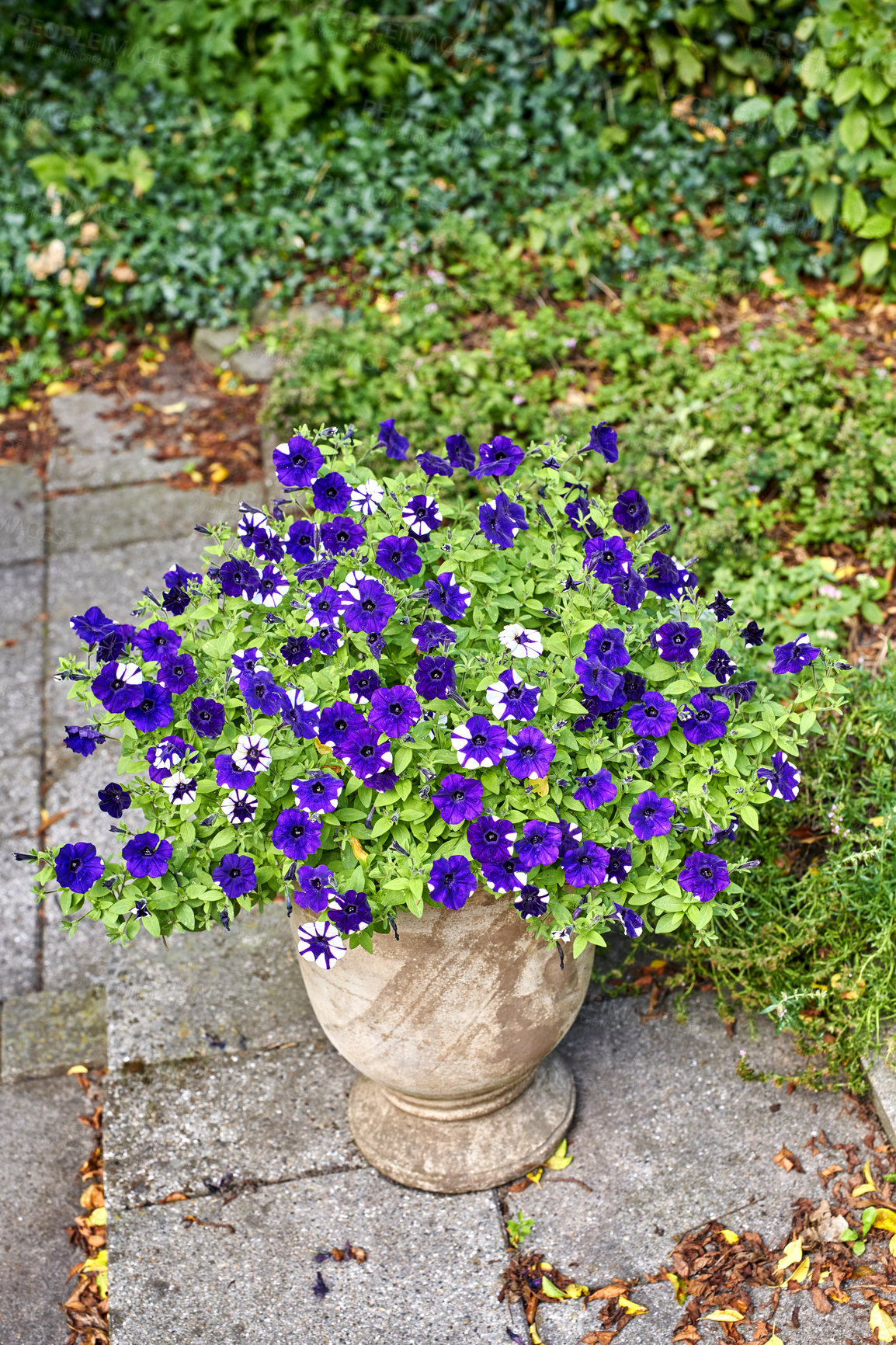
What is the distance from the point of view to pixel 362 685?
197 centimetres

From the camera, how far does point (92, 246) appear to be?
5.23 metres

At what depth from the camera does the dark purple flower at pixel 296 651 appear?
2002 mm

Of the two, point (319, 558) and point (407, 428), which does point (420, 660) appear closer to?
point (319, 558)

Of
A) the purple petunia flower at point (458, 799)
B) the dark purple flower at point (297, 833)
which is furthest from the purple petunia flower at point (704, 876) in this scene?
the dark purple flower at point (297, 833)

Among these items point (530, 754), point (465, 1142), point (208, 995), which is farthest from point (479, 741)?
point (208, 995)

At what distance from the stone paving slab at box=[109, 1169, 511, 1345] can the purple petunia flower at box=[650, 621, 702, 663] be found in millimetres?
1256

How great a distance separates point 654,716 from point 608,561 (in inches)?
11.4

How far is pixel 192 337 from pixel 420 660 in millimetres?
3825

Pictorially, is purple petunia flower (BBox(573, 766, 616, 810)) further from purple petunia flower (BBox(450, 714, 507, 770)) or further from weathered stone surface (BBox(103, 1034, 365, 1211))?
weathered stone surface (BBox(103, 1034, 365, 1211))

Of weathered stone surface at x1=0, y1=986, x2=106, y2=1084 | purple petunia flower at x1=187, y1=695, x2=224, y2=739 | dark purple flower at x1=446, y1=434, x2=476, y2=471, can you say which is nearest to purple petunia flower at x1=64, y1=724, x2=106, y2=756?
purple petunia flower at x1=187, y1=695, x2=224, y2=739

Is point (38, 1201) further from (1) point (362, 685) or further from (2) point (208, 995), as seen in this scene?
(1) point (362, 685)

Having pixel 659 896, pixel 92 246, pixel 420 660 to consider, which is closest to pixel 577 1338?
pixel 659 896

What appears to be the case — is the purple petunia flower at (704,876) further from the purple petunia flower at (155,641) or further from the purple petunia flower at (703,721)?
the purple petunia flower at (155,641)

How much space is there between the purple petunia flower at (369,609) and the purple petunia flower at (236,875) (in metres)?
0.43
